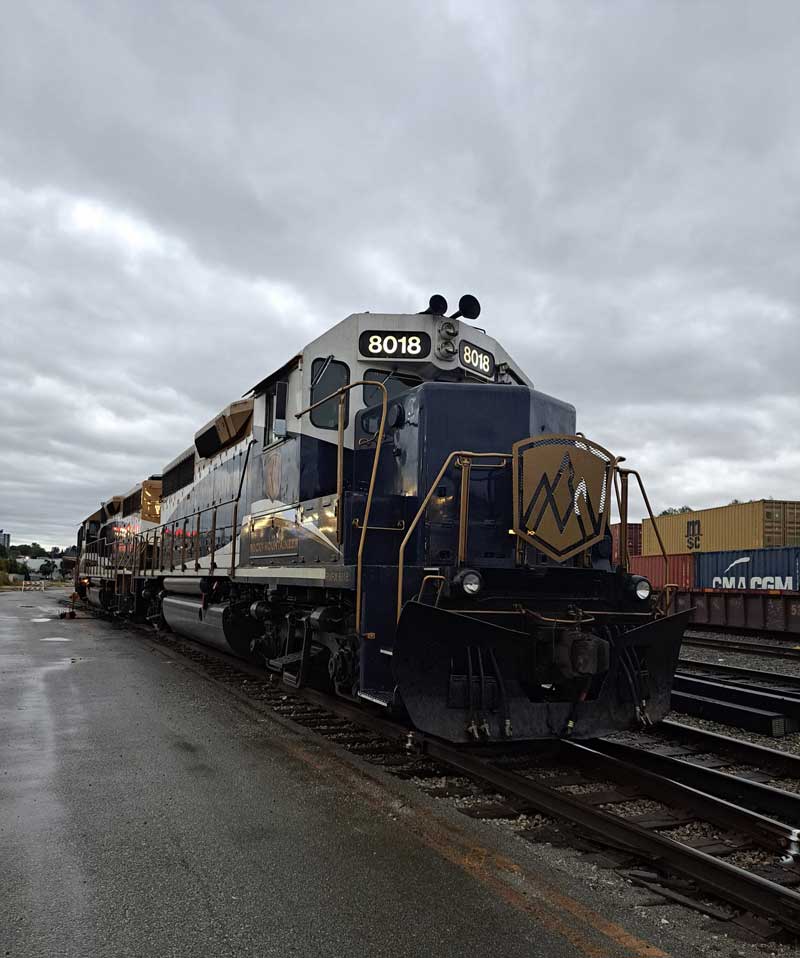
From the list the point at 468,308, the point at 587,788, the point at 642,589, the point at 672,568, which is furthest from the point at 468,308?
the point at 672,568

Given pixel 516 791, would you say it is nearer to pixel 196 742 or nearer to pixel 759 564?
pixel 196 742

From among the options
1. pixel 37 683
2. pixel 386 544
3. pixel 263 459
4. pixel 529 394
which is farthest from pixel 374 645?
pixel 37 683

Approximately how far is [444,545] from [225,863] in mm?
2692

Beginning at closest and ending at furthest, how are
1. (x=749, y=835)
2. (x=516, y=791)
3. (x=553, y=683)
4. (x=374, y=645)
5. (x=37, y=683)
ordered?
(x=749, y=835), (x=516, y=791), (x=553, y=683), (x=374, y=645), (x=37, y=683)

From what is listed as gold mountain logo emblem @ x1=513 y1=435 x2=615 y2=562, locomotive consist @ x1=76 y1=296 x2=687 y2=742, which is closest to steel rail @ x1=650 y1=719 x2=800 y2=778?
locomotive consist @ x1=76 y1=296 x2=687 y2=742

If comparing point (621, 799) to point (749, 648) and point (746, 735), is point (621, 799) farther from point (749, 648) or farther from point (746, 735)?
point (749, 648)

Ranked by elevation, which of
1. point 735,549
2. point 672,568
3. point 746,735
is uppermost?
point 735,549

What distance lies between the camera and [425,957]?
2756 millimetres

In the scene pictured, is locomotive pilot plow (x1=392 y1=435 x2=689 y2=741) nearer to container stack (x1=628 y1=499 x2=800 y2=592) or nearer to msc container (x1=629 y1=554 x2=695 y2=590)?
container stack (x1=628 y1=499 x2=800 y2=592)

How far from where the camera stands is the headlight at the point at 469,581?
16.1 ft

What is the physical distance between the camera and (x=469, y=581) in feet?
16.2

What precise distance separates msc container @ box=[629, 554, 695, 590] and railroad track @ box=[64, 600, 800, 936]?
15.3 m

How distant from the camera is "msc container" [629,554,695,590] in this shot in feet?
70.0

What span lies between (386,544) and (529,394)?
170 cm
